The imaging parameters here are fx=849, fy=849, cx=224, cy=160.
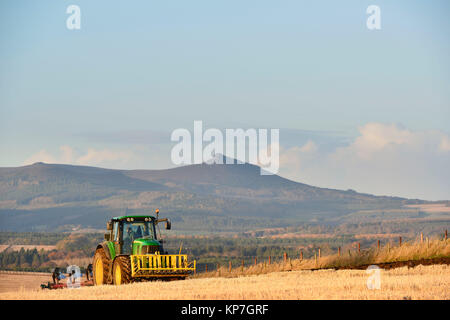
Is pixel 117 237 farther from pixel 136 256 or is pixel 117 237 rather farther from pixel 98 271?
pixel 98 271

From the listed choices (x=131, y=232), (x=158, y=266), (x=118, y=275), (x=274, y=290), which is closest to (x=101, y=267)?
(x=131, y=232)

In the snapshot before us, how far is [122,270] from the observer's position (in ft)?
104

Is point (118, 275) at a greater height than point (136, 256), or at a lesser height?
lesser

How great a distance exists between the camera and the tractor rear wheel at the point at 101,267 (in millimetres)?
33812

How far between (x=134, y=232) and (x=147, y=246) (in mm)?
1556

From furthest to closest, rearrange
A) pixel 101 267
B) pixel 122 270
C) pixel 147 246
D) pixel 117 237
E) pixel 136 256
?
pixel 101 267
pixel 117 237
pixel 147 246
pixel 136 256
pixel 122 270

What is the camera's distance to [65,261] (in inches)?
6949

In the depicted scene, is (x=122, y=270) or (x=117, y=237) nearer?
(x=122, y=270)

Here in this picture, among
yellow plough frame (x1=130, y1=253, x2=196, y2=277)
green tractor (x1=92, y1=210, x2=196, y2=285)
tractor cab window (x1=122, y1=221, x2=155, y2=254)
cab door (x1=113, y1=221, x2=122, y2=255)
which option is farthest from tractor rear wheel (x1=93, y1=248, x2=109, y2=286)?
yellow plough frame (x1=130, y1=253, x2=196, y2=277)

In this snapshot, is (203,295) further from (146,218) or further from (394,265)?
(394,265)

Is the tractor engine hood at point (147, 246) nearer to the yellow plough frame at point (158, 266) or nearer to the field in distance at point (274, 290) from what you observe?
the yellow plough frame at point (158, 266)
